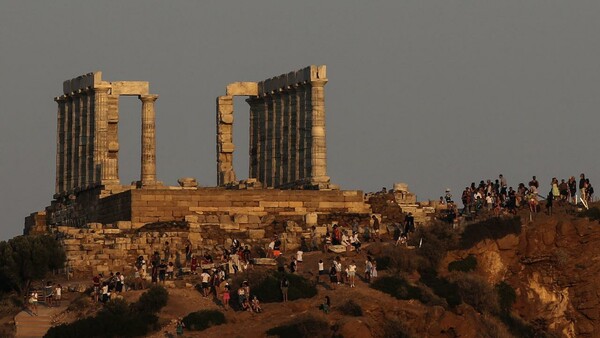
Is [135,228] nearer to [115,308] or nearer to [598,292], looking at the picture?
[115,308]

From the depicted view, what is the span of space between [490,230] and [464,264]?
177 centimetres

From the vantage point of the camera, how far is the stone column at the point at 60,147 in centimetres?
12206

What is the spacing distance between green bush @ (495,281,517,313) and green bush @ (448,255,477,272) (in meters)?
1.22

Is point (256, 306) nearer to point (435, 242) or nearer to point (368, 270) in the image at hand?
point (368, 270)

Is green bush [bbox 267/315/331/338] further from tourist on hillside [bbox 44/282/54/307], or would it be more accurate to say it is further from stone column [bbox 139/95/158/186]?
stone column [bbox 139/95/158/186]

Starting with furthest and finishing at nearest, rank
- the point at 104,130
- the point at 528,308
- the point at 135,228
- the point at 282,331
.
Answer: the point at 104,130 → the point at 135,228 → the point at 528,308 → the point at 282,331

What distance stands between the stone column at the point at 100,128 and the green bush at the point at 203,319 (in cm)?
2091

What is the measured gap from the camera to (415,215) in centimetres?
11269

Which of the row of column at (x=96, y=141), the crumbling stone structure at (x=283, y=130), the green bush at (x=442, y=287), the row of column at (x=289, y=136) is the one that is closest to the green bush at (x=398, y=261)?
the green bush at (x=442, y=287)

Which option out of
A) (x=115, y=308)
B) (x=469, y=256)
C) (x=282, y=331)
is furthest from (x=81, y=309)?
(x=469, y=256)

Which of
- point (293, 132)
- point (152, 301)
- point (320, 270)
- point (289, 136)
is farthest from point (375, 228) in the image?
point (152, 301)

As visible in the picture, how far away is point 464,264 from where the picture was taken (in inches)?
4070

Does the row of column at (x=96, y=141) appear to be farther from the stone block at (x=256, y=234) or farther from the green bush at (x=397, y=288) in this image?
the green bush at (x=397, y=288)

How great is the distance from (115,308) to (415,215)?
1901cm
